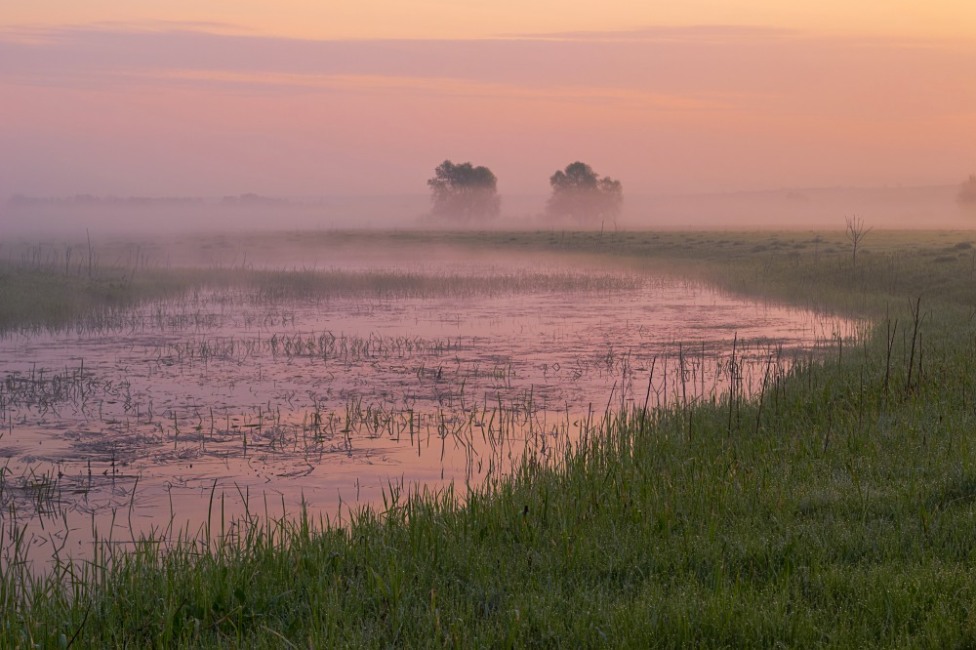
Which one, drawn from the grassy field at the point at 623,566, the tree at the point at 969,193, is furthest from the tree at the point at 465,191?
the grassy field at the point at 623,566

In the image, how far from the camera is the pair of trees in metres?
127

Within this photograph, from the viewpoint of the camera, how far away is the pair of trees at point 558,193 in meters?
127

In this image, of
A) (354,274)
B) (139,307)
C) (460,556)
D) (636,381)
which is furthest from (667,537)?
(354,274)

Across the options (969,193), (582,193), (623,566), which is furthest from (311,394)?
(969,193)

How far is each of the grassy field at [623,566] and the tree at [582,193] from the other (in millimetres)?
116812

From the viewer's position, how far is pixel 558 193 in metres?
128

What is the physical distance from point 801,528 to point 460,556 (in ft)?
8.79

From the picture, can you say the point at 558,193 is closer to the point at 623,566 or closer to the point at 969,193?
the point at 969,193

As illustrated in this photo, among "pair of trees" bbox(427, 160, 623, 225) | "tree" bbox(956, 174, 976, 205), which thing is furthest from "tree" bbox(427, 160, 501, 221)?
"tree" bbox(956, 174, 976, 205)

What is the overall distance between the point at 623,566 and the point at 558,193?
123 m

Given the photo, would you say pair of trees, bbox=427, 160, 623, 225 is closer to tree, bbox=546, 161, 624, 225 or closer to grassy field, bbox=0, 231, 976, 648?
tree, bbox=546, 161, 624, 225

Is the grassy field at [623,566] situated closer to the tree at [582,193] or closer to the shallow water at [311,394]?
the shallow water at [311,394]

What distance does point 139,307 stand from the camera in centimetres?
3052

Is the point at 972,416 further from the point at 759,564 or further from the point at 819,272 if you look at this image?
the point at 819,272
